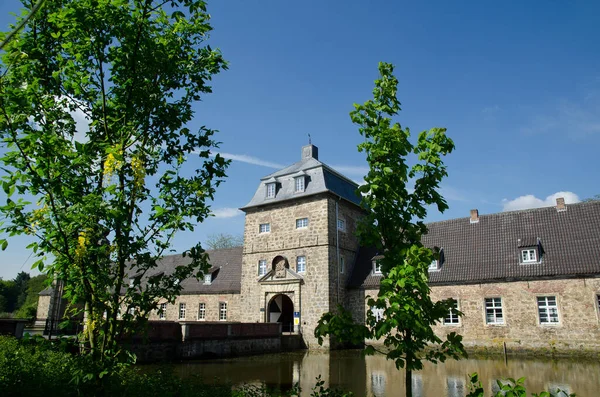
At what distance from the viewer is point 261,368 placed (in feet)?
49.8

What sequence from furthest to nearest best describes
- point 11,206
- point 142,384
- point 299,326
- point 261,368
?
point 299,326 < point 261,368 < point 142,384 < point 11,206

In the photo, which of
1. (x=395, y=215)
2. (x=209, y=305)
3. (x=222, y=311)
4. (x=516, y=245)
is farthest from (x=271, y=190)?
(x=395, y=215)

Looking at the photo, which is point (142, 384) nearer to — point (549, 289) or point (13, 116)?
point (13, 116)

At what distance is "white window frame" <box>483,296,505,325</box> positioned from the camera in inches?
810

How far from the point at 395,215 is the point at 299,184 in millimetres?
22482

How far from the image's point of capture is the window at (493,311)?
67.7 ft

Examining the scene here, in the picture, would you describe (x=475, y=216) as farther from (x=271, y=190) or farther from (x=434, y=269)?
(x=271, y=190)

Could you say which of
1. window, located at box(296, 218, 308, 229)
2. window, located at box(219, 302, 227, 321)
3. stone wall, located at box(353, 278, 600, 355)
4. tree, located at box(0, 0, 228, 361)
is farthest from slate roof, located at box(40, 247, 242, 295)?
tree, located at box(0, 0, 228, 361)

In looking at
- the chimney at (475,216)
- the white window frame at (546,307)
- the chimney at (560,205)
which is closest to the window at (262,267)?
the chimney at (475,216)

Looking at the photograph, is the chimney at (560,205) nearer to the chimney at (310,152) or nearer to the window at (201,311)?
the chimney at (310,152)

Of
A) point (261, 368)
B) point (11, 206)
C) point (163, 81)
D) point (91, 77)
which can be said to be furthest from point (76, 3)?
point (261, 368)

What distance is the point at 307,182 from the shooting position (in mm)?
26516

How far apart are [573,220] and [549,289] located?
13.4 feet

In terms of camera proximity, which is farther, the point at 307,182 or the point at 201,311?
the point at 201,311
